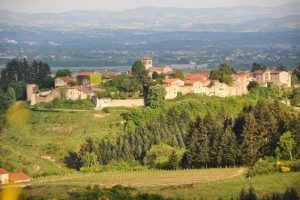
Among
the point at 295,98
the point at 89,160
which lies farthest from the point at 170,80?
the point at 89,160

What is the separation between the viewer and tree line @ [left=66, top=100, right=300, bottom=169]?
18.9 meters

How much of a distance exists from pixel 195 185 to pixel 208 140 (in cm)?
380

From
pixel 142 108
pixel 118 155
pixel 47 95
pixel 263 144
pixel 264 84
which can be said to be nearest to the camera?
pixel 263 144

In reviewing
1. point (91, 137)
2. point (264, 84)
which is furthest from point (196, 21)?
point (91, 137)

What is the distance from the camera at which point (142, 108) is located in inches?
969

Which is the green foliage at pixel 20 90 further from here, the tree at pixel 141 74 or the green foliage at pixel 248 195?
the green foliage at pixel 248 195

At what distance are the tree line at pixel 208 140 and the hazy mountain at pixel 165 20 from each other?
32219mm

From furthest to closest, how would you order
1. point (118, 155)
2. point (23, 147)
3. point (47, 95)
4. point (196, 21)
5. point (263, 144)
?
1. point (196, 21)
2. point (47, 95)
3. point (23, 147)
4. point (118, 155)
5. point (263, 144)

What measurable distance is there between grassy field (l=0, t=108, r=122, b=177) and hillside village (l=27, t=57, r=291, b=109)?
923 mm

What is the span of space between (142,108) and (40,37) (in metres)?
51.9

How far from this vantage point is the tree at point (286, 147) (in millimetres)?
18328

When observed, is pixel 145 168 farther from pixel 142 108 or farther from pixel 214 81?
pixel 214 81

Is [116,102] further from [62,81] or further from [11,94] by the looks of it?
[11,94]

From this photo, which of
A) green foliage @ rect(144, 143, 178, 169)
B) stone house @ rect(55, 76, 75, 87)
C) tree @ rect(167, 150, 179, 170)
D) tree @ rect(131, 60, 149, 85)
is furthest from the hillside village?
tree @ rect(167, 150, 179, 170)
